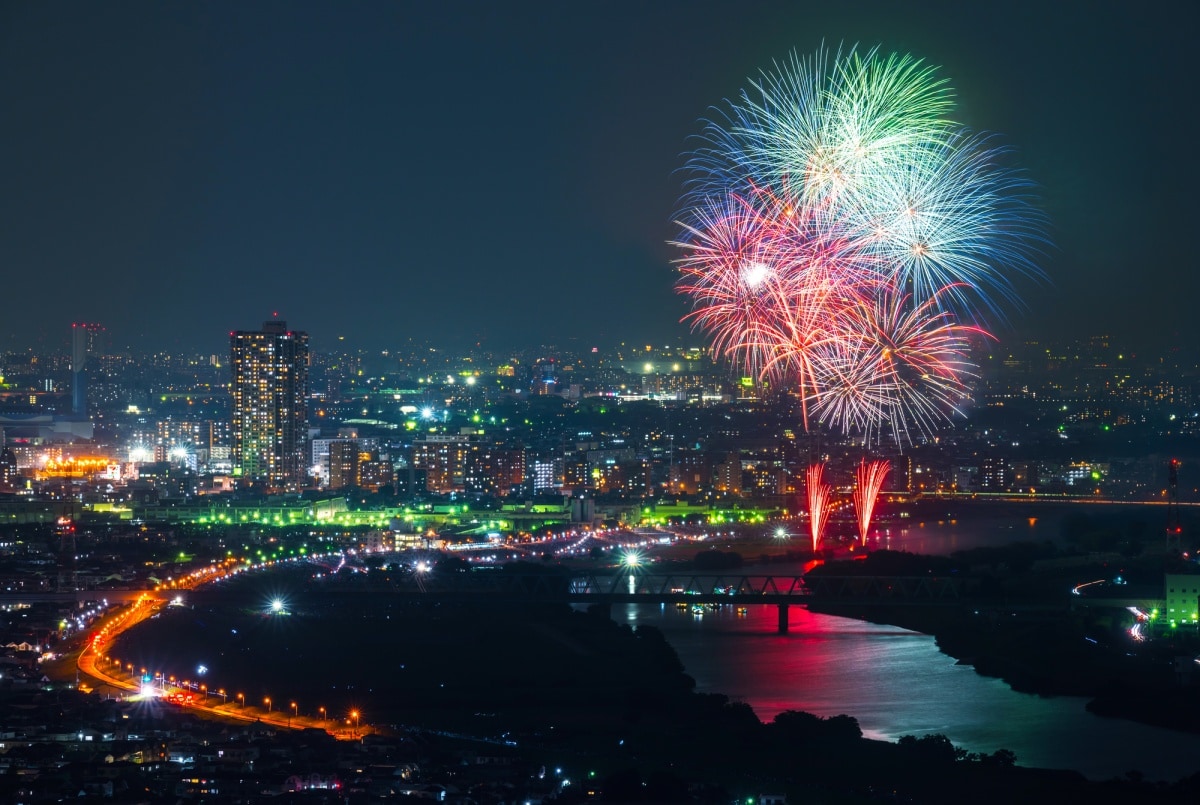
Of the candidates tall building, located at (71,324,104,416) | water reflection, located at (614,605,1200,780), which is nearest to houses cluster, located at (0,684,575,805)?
water reflection, located at (614,605,1200,780)

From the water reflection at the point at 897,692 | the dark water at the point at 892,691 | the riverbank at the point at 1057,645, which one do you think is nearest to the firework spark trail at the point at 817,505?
the riverbank at the point at 1057,645

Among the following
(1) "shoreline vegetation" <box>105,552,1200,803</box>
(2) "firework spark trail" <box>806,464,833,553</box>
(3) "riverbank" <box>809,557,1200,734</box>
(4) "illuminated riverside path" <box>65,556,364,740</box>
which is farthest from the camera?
Answer: (2) "firework spark trail" <box>806,464,833,553</box>

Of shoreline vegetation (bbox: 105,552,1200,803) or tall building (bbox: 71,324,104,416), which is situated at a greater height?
tall building (bbox: 71,324,104,416)

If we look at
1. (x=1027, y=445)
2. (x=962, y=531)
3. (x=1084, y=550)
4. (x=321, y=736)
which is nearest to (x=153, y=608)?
(x=321, y=736)

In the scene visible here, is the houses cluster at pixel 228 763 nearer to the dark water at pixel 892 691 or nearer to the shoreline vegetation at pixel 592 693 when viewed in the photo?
the shoreline vegetation at pixel 592 693

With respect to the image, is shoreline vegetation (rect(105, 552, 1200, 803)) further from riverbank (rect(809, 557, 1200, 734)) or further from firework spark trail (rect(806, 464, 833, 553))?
firework spark trail (rect(806, 464, 833, 553))

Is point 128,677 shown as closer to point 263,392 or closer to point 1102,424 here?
point 263,392
